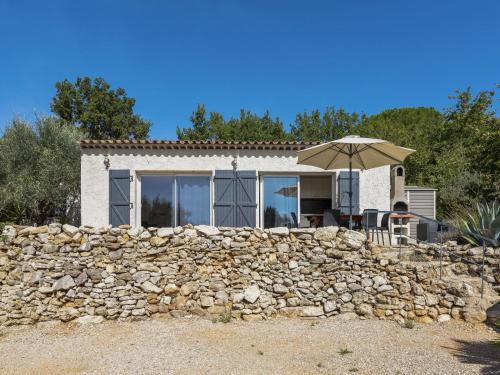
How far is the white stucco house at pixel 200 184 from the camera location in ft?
29.8

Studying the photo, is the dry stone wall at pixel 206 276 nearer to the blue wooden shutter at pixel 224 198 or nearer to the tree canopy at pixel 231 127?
the blue wooden shutter at pixel 224 198

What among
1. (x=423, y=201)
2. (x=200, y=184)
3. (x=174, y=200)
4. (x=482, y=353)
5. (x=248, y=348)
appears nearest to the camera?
(x=482, y=353)

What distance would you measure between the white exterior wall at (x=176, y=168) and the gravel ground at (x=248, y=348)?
13.4ft

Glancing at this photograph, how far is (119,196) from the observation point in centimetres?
903

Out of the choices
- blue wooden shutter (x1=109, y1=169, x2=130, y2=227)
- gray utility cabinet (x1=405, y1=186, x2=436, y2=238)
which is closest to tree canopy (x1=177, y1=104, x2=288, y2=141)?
gray utility cabinet (x1=405, y1=186, x2=436, y2=238)

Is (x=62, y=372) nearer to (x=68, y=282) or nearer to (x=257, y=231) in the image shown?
(x=68, y=282)

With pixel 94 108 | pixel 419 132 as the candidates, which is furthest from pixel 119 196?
pixel 419 132

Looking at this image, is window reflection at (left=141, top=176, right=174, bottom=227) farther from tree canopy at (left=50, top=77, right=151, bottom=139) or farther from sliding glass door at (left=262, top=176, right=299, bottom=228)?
tree canopy at (left=50, top=77, right=151, bottom=139)

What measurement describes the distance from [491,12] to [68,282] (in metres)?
13.6

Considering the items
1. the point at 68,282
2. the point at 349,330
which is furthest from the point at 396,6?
the point at 68,282

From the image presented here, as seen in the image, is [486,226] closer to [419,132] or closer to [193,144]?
[193,144]

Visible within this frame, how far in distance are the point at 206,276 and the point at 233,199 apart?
3.57 m

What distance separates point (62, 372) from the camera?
4.03 meters

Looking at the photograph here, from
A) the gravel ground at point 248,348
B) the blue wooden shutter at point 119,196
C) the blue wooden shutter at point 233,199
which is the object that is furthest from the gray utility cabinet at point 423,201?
the blue wooden shutter at point 119,196
